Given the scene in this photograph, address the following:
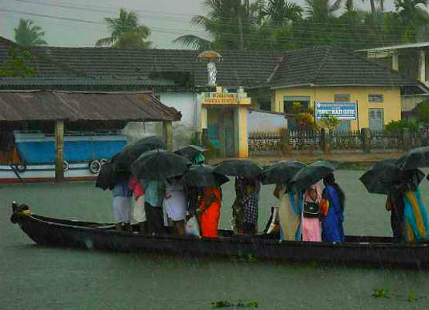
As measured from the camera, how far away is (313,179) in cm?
1429

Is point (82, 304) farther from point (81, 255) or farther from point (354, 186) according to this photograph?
point (354, 186)

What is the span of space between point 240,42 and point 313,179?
5009 centimetres

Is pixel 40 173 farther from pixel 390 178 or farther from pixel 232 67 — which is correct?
pixel 390 178

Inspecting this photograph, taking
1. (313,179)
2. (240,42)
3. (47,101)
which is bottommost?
(313,179)

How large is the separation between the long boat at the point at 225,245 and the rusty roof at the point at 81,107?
17561mm

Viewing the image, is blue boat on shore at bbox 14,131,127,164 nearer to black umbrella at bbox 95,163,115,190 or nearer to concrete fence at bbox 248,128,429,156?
concrete fence at bbox 248,128,429,156

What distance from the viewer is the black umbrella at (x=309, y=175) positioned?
14289 millimetres

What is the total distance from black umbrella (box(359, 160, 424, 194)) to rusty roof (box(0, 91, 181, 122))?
21269 millimetres

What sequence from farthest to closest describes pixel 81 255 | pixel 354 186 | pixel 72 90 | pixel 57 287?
1. pixel 72 90
2. pixel 354 186
3. pixel 81 255
4. pixel 57 287

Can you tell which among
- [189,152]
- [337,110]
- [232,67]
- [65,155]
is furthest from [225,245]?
[232,67]

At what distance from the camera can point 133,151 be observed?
1653 cm

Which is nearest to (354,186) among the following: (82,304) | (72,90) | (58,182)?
(58,182)

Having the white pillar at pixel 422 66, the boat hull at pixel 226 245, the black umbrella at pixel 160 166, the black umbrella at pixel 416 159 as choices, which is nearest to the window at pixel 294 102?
the white pillar at pixel 422 66

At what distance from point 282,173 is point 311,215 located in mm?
791
